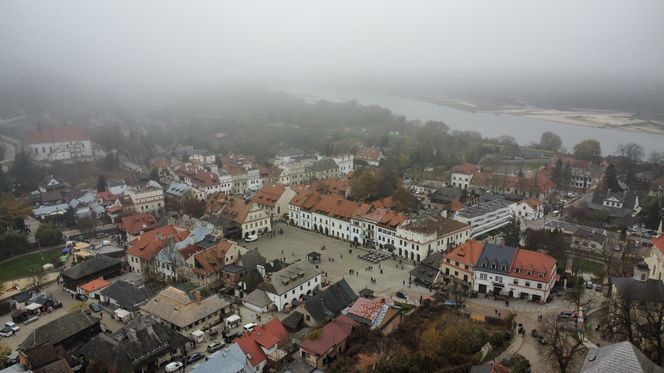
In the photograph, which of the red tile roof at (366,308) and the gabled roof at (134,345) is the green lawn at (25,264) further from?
the red tile roof at (366,308)

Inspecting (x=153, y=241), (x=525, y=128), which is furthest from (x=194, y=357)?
(x=525, y=128)

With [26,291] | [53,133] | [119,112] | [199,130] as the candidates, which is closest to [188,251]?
[26,291]

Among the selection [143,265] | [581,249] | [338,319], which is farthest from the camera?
[581,249]

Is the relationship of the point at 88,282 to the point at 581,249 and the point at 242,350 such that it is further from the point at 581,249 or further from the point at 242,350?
the point at 581,249

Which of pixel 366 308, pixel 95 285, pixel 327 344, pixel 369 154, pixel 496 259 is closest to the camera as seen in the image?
pixel 327 344

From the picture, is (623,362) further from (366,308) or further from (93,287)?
(93,287)
